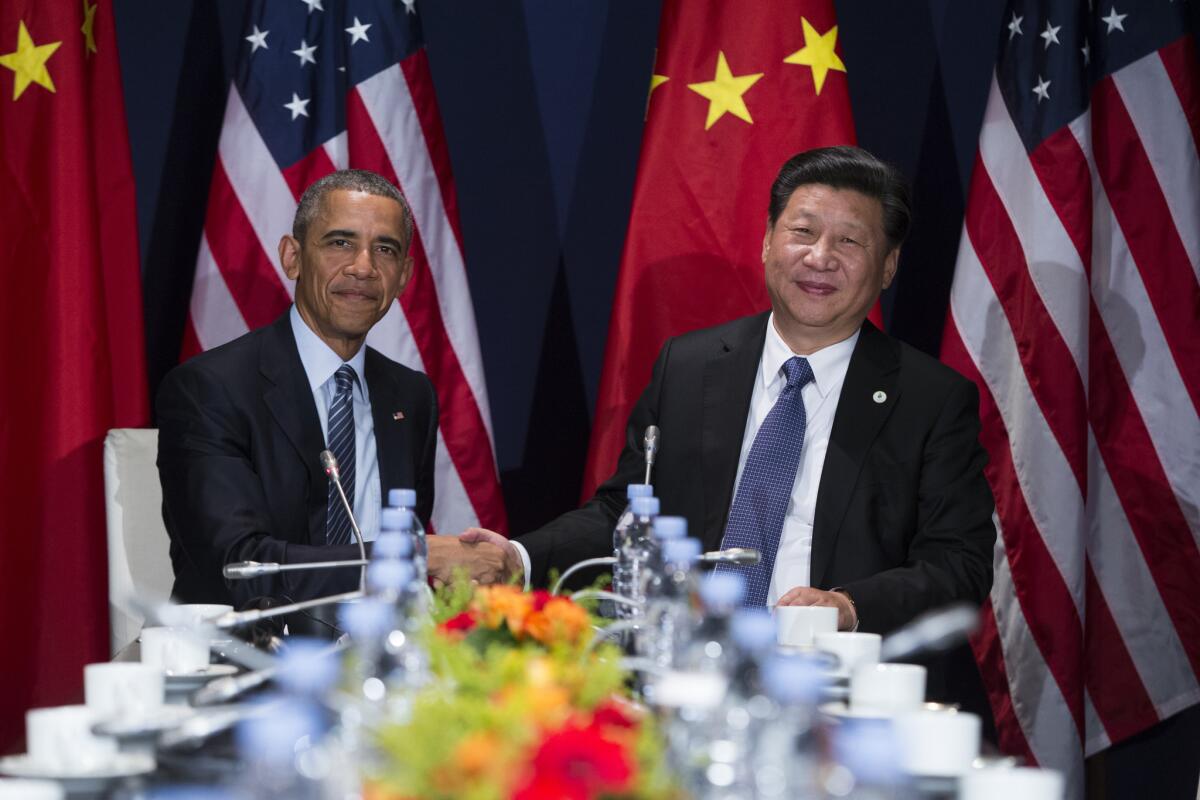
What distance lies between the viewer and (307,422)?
123 inches

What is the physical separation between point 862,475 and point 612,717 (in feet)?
5.86

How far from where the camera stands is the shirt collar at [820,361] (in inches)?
125

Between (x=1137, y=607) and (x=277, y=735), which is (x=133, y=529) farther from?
(x=1137, y=607)

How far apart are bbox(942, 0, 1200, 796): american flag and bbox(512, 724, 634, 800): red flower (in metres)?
2.87

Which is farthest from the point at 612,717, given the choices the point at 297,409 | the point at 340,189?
the point at 340,189

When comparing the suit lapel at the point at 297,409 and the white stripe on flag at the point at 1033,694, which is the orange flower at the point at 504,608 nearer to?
the suit lapel at the point at 297,409

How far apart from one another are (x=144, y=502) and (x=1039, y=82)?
8.20ft

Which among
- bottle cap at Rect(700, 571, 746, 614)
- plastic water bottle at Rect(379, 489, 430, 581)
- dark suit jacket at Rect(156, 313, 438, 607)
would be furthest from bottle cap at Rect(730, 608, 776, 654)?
dark suit jacket at Rect(156, 313, 438, 607)

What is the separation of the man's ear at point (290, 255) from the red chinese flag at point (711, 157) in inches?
35.8

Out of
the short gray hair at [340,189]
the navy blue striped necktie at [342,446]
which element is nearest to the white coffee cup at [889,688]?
the navy blue striped necktie at [342,446]

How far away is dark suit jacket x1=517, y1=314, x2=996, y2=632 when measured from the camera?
2.99 m

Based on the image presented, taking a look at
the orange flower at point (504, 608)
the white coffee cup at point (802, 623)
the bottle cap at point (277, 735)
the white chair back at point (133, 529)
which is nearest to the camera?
the bottle cap at point (277, 735)

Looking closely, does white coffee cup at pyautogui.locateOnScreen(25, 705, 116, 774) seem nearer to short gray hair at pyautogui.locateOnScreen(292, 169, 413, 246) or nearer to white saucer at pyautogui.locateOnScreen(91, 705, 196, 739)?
white saucer at pyautogui.locateOnScreen(91, 705, 196, 739)

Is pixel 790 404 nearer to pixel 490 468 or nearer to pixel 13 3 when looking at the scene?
pixel 490 468
